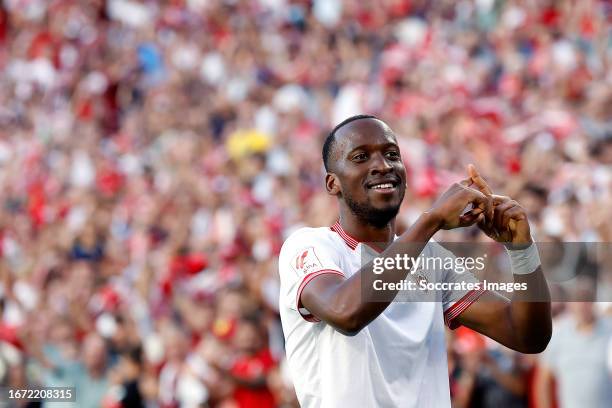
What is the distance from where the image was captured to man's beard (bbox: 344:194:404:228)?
3.87 m

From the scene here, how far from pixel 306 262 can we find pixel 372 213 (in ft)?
1.10

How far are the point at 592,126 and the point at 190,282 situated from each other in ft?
12.9

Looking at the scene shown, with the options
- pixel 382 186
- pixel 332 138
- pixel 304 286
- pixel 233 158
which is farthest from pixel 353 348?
pixel 233 158

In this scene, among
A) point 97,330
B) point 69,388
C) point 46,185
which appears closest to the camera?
point 69,388

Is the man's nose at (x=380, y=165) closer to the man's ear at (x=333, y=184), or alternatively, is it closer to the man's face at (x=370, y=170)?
the man's face at (x=370, y=170)

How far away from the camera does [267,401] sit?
776 centimetres

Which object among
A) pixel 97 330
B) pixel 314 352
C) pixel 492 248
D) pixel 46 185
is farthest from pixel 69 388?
→ pixel 46 185

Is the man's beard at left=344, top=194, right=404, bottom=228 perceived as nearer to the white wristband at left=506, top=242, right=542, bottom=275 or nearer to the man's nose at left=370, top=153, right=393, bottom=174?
the man's nose at left=370, top=153, right=393, bottom=174

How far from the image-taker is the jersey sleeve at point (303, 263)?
145 inches

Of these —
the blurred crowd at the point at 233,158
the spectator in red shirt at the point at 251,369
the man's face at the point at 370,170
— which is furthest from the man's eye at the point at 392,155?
the spectator in red shirt at the point at 251,369

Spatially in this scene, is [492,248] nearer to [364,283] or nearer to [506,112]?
[364,283]

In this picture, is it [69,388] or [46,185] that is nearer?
[69,388]

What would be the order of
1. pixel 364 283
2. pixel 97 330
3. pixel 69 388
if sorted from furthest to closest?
1. pixel 97 330
2. pixel 69 388
3. pixel 364 283

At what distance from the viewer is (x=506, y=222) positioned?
375 centimetres
